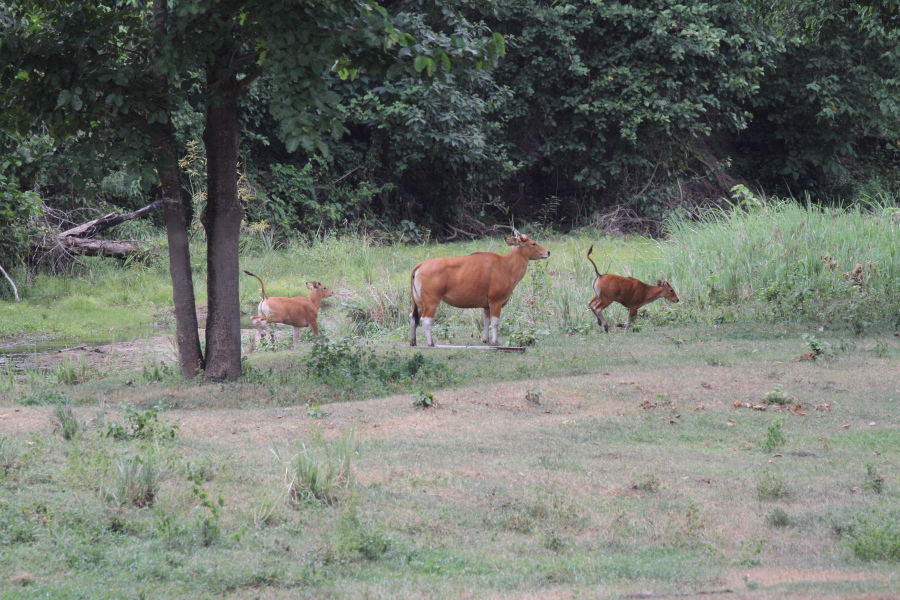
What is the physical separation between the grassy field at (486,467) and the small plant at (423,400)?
0.04 metres

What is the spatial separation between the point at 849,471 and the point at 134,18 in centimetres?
797

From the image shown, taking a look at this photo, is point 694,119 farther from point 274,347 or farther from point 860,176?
point 274,347

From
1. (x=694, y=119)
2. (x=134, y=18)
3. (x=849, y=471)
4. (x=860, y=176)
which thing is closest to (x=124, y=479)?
(x=849, y=471)

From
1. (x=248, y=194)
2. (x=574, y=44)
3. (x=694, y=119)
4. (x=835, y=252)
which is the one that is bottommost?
(x=835, y=252)

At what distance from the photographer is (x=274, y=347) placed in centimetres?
1373

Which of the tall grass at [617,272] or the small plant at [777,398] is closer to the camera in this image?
the small plant at [777,398]

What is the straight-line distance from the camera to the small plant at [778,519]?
18.7 ft

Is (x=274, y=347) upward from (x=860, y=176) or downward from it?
downward

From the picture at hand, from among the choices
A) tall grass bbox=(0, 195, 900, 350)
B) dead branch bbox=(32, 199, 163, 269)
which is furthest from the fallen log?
tall grass bbox=(0, 195, 900, 350)

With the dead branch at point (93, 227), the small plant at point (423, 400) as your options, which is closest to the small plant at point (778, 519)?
the small plant at point (423, 400)

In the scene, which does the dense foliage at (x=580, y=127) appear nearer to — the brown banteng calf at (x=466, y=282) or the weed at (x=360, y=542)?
the brown banteng calf at (x=466, y=282)

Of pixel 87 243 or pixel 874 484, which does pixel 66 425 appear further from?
pixel 87 243

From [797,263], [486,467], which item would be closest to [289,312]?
[486,467]

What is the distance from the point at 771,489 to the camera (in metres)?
6.21
